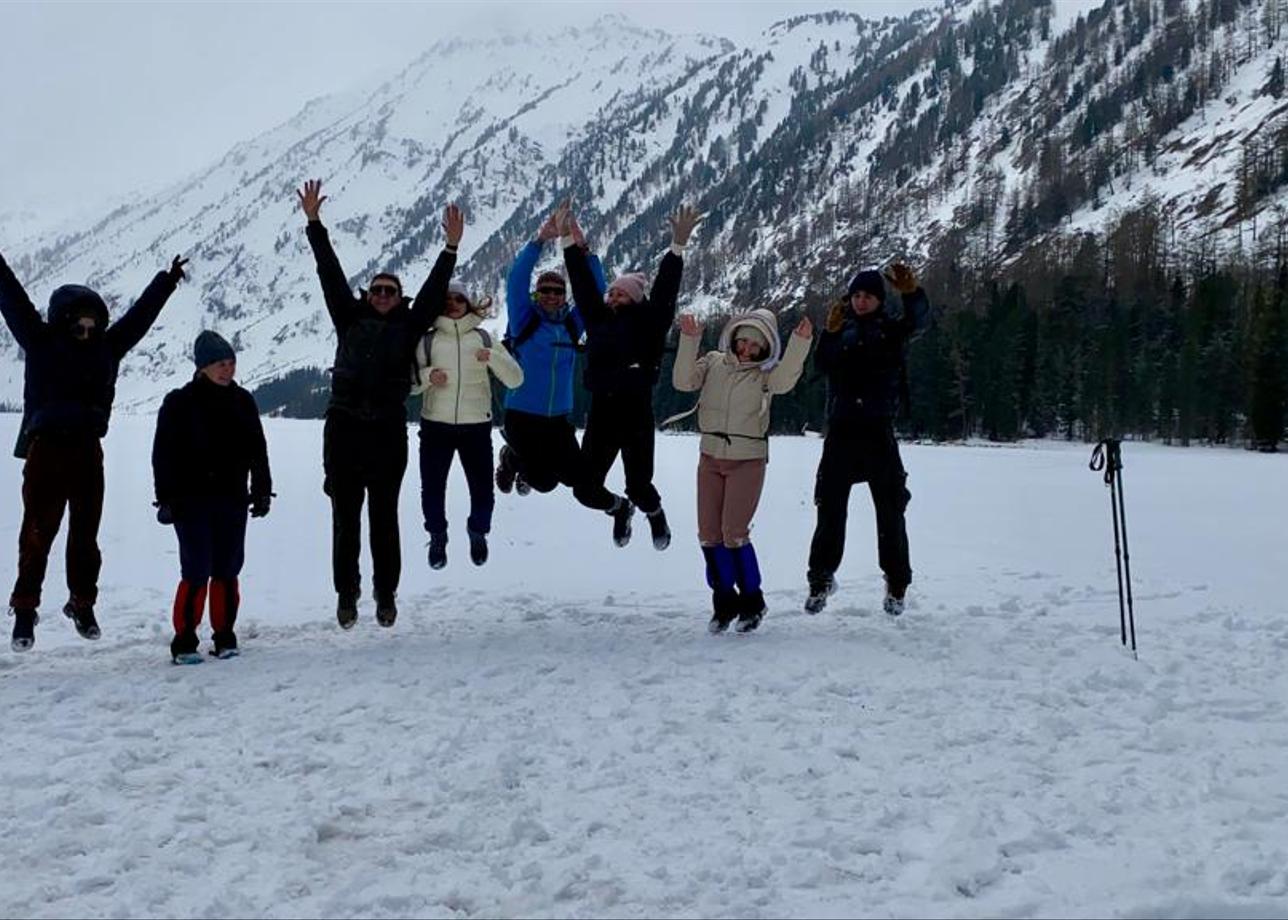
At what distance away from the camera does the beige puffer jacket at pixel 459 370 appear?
816cm

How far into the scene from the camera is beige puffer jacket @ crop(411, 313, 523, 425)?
816 centimetres

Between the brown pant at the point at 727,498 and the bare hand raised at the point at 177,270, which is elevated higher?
the bare hand raised at the point at 177,270

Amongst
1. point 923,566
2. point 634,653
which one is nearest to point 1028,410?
point 923,566

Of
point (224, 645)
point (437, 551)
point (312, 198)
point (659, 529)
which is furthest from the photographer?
point (659, 529)

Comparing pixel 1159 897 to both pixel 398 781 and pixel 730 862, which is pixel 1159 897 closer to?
Answer: pixel 730 862

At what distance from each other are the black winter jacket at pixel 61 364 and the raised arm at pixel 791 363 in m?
5.14

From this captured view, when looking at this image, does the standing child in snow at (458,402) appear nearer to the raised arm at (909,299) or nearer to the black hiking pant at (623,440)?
the black hiking pant at (623,440)

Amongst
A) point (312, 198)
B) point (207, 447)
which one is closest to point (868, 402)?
point (312, 198)

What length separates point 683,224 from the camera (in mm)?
8328

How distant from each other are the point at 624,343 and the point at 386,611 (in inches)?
119

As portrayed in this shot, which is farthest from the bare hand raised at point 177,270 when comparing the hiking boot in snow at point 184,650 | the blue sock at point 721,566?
the blue sock at point 721,566

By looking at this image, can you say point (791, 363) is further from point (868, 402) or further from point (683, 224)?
point (683, 224)

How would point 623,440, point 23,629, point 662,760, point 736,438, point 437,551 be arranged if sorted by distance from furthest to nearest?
point 623,440
point 437,551
point 736,438
point 23,629
point 662,760

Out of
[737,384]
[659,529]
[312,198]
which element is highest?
[312,198]
